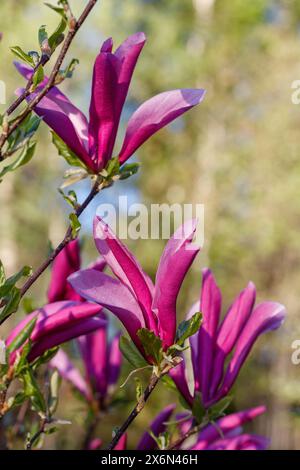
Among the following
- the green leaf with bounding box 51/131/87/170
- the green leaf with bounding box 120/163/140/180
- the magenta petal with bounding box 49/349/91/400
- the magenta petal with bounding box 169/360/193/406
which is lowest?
the magenta petal with bounding box 49/349/91/400

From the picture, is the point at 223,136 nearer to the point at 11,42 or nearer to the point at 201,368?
the point at 11,42

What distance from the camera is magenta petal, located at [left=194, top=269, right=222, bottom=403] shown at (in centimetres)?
84

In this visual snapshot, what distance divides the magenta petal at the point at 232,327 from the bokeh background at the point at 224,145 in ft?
25.9

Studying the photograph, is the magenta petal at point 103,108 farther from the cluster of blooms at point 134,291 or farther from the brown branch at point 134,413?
the brown branch at point 134,413

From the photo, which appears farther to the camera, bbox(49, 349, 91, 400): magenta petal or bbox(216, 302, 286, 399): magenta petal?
bbox(49, 349, 91, 400): magenta petal

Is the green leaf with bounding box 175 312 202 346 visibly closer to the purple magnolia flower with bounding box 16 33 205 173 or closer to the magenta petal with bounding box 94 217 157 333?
the magenta petal with bounding box 94 217 157 333

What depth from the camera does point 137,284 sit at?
2.30ft

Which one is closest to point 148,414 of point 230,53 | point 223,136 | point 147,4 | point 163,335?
point 223,136

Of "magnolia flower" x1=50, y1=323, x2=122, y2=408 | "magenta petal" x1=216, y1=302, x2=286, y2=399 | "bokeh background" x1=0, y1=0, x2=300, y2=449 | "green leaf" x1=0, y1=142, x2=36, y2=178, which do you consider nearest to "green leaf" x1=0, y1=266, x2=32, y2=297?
"green leaf" x1=0, y1=142, x2=36, y2=178

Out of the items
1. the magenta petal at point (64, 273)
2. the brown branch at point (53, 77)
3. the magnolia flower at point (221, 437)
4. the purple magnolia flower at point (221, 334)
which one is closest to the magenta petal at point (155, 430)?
the magnolia flower at point (221, 437)

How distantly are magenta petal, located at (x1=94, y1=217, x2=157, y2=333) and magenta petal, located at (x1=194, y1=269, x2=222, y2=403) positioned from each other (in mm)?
146

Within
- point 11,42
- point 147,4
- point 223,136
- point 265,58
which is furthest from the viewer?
point 147,4

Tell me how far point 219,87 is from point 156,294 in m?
9.57
